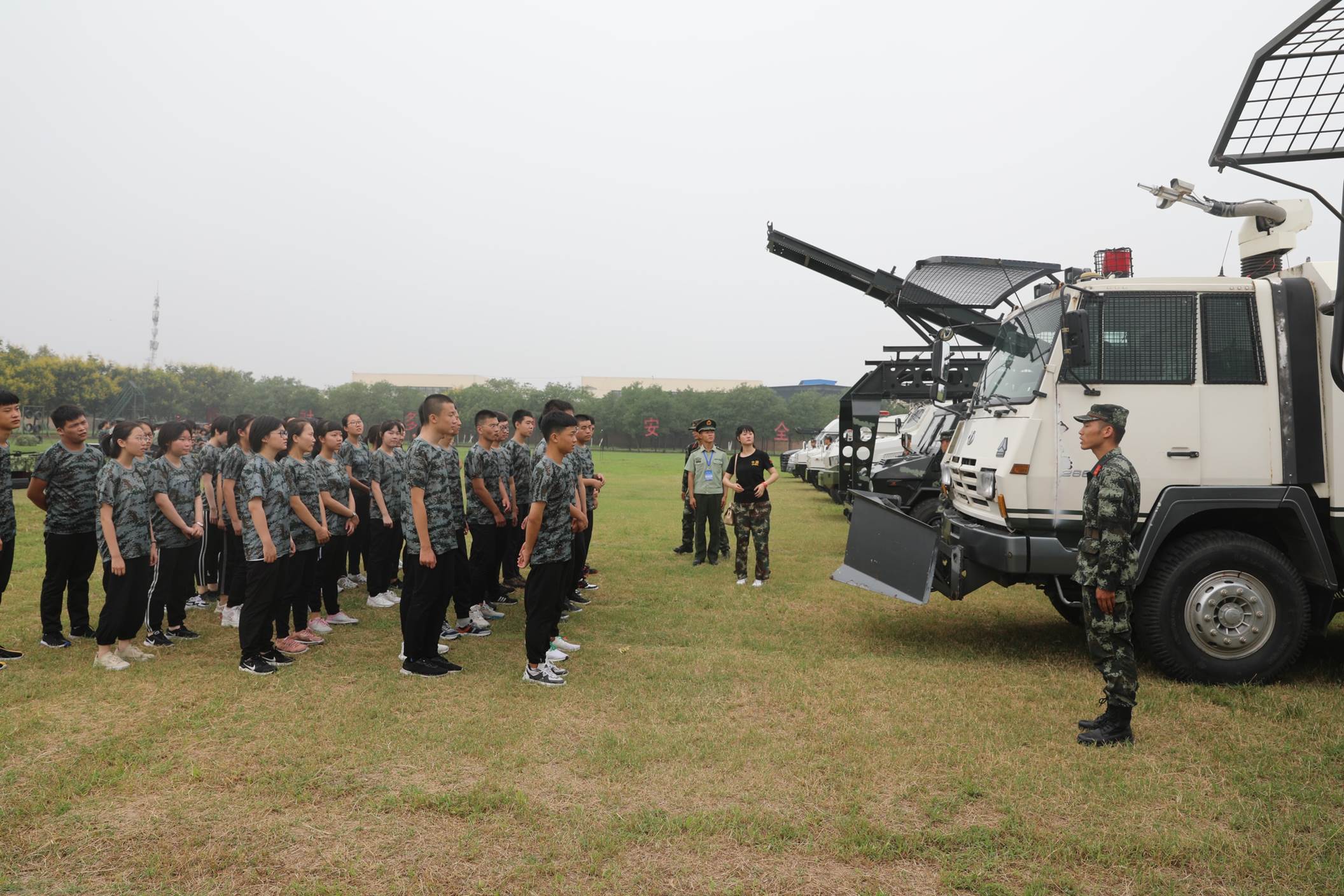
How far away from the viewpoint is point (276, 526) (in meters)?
5.84

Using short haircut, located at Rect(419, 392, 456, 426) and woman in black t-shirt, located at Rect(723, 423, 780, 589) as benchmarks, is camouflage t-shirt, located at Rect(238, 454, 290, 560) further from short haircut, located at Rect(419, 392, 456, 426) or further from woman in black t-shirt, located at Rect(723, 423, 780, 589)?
woman in black t-shirt, located at Rect(723, 423, 780, 589)

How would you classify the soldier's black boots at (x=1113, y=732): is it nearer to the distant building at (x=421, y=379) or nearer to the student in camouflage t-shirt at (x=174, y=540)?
the student in camouflage t-shirt at (x=174, y=540)

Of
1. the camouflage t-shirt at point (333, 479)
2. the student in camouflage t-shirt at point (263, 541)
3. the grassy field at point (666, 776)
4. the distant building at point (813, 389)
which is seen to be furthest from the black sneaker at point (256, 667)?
the distant building at point (813, 389)

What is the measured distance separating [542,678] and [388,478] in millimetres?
3545

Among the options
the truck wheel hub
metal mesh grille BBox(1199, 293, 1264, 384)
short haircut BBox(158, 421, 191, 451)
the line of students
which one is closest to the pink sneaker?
the line of students

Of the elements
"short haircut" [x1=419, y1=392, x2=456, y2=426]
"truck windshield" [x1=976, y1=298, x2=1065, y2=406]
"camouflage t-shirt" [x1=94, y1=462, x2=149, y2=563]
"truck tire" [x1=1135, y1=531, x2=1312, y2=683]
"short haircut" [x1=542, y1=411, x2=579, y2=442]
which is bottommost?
"truck tire" [x1=1135, y1=531, x2=1312, y2=683]

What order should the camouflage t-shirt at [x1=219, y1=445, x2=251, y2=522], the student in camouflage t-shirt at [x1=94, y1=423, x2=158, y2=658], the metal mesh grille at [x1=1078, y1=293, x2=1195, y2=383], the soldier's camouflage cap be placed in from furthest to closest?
the camouflage t-shirt at [x1=219, y1=445, x2=251, y2=522] → the student in camouflage t-shirt at [x1=94, y1=423, x2=158, y2=658] → the metal mesh grille at [x1=1078, y1=293, x2=1195, y2=383] → the soldier's camouflage cap

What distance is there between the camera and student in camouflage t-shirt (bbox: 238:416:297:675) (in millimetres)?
5574

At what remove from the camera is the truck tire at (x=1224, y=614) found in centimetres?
517

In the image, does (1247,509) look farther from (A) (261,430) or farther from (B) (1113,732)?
(A) (261,430)

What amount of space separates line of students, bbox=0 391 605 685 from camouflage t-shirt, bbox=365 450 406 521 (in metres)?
0.03

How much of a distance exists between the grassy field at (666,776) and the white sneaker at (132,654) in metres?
0.18

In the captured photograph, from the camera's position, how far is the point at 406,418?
6506 cm

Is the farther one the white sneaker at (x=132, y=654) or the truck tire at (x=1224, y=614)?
the white sneaker at (x=132, y=654)
